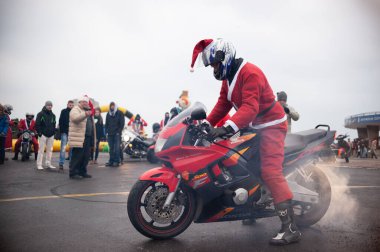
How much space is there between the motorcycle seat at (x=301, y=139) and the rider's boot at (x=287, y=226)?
659mm

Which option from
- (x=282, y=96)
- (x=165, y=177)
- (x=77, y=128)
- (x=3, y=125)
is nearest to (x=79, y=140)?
(x=77, y=128)

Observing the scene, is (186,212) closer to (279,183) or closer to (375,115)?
(279,183)

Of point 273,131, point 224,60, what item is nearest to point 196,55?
point 224,60

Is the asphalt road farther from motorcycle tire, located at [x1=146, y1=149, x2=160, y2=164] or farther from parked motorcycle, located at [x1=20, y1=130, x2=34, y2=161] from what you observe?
parked motorcycle, located at [x1=20, y1=130, x2=34, y2=161]

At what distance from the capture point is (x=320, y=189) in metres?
4.27

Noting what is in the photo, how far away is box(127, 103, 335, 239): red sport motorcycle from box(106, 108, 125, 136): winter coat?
Result: 9.01 metres

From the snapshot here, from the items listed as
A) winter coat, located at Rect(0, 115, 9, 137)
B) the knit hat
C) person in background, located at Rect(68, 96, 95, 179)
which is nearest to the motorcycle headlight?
the knit hat

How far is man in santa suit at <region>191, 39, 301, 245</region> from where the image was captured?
3465mm

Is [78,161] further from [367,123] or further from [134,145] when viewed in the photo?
[367,123]

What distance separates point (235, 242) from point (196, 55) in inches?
79.2

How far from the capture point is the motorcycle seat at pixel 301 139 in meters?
3.97

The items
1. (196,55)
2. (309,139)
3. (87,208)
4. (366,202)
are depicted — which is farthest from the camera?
(366,202)

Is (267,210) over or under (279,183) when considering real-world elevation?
under

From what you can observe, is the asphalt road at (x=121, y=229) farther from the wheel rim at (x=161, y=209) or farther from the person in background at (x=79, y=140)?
the person in background at (x=79, y=140)
